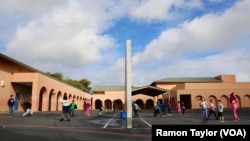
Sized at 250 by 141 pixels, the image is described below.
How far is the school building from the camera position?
3434 centimetres

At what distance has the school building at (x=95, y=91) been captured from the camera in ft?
113

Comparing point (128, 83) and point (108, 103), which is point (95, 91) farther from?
point (128, 83)

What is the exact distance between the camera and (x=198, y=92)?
55.9 metres

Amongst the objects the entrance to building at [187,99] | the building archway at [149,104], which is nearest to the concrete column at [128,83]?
the entrance to building at [187,99]

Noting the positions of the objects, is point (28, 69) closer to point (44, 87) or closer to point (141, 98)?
point (44, 87)

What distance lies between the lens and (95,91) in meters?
85.6

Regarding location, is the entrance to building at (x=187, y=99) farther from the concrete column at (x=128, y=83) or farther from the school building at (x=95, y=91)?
the concrete column at (x=128, y=83)

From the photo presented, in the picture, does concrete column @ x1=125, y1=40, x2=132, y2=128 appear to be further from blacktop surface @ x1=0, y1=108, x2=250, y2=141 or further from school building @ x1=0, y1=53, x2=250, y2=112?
school building @ x1=0, y1=53, x2=250, y2=112

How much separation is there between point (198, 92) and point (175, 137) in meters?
51.8

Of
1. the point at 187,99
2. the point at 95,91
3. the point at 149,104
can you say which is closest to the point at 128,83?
the point at 187,99

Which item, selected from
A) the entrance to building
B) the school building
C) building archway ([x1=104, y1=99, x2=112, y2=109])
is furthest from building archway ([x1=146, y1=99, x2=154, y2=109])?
the entrance to building

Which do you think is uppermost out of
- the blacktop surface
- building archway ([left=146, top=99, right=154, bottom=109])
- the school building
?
the school building

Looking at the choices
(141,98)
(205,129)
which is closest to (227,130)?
(205,129)

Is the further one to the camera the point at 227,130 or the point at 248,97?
the point at 248,97
